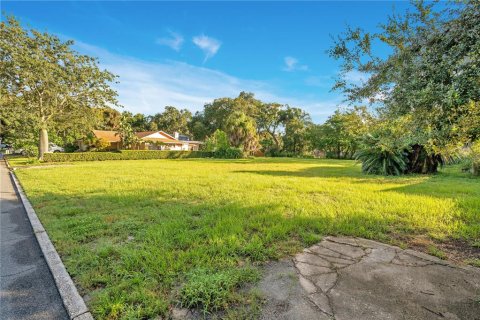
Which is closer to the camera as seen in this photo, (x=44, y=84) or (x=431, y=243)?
(x=431, y=243)

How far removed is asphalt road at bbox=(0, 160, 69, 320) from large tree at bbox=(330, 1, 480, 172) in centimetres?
381

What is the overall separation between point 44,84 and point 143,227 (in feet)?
72.2

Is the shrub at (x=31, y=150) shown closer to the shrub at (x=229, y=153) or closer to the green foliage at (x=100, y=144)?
the green foliage at (x=100, y=144)

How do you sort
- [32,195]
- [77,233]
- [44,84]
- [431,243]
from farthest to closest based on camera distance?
[44,84]
[32,195]
[77,233]
[431,243]

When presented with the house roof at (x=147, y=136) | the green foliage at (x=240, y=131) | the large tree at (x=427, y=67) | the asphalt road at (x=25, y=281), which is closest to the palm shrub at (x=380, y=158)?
the large tree at (x=427, y=67)

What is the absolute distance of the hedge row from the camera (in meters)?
20.6

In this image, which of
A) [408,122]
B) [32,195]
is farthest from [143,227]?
[32,195]

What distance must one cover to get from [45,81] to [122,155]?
907 cm

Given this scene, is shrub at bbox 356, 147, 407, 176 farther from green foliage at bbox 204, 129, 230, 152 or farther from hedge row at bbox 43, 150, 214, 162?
hedge row at bbox 43, 150, 214, 162

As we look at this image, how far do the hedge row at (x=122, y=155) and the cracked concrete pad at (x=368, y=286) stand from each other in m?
24.1

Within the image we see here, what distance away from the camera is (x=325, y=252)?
9.76ft

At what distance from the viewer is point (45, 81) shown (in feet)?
61.9

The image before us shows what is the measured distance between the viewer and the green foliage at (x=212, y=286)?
2037mm

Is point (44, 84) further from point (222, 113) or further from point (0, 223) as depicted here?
point (222, 113)
